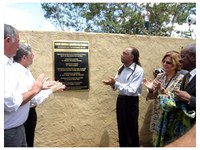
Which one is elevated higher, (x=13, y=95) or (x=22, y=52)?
(x=22, y=52)

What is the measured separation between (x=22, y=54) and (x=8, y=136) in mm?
1099

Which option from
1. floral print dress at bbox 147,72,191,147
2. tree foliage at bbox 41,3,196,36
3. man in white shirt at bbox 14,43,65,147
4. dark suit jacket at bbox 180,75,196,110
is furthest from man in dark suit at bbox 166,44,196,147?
tree foliage at bbox 41,3,196,36

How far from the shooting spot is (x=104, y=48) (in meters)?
4.34

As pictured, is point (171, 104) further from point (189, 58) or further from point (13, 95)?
point (13, 95)

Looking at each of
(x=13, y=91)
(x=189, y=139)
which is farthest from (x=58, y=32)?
(x=189, y=139)

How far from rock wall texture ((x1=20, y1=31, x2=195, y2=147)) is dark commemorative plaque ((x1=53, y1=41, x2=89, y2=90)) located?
0.25 ft

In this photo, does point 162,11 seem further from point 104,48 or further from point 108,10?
point 104,48

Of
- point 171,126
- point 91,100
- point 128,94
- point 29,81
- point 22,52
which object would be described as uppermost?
point 22,52

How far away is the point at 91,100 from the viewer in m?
4.29

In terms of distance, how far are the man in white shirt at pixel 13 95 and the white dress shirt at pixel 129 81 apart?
74.0 inches

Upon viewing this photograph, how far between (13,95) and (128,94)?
2177 millimetres

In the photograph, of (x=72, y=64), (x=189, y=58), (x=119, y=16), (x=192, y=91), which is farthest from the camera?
(x=119, y=16)

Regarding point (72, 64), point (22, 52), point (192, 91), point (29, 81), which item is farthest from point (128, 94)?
point (29, 81)

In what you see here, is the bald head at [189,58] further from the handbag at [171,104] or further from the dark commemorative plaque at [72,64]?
the dark commemorative plaque at [72,64]
